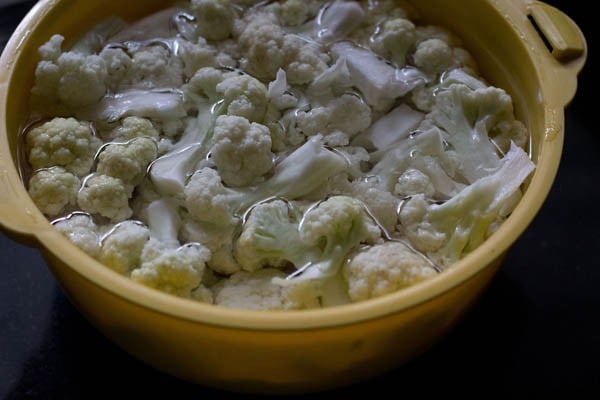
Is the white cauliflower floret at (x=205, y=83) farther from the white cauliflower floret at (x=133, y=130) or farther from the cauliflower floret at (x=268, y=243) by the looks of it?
the cauliflower floret at (x=268, y=243)

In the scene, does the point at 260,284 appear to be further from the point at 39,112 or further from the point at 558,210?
the point at 558,210

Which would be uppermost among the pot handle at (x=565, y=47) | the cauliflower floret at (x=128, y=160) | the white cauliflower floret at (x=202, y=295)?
the pot handle at (x=565, y=47)

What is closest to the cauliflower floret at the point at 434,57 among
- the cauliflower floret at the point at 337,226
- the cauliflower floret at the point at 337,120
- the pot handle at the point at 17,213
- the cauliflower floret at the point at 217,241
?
the cauliflower floret at the point at 337,120

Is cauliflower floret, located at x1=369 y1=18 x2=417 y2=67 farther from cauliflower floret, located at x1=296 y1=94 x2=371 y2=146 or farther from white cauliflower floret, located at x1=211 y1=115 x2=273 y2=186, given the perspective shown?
white cauliflower floret, located at x1=211 y1=115 x2=273 y2=186

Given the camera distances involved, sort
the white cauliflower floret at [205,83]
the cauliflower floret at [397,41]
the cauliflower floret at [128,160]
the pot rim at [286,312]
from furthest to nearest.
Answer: the cauliflower floret at [397,41]
the white cauliflower floret at [205,83]
the cauliflower floret at [128,160]
the pot rim at [286,312]

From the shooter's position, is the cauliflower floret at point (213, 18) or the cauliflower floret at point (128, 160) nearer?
the cauliflower floret at point (128, 160)

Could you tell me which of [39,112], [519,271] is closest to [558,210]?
[519,271]
